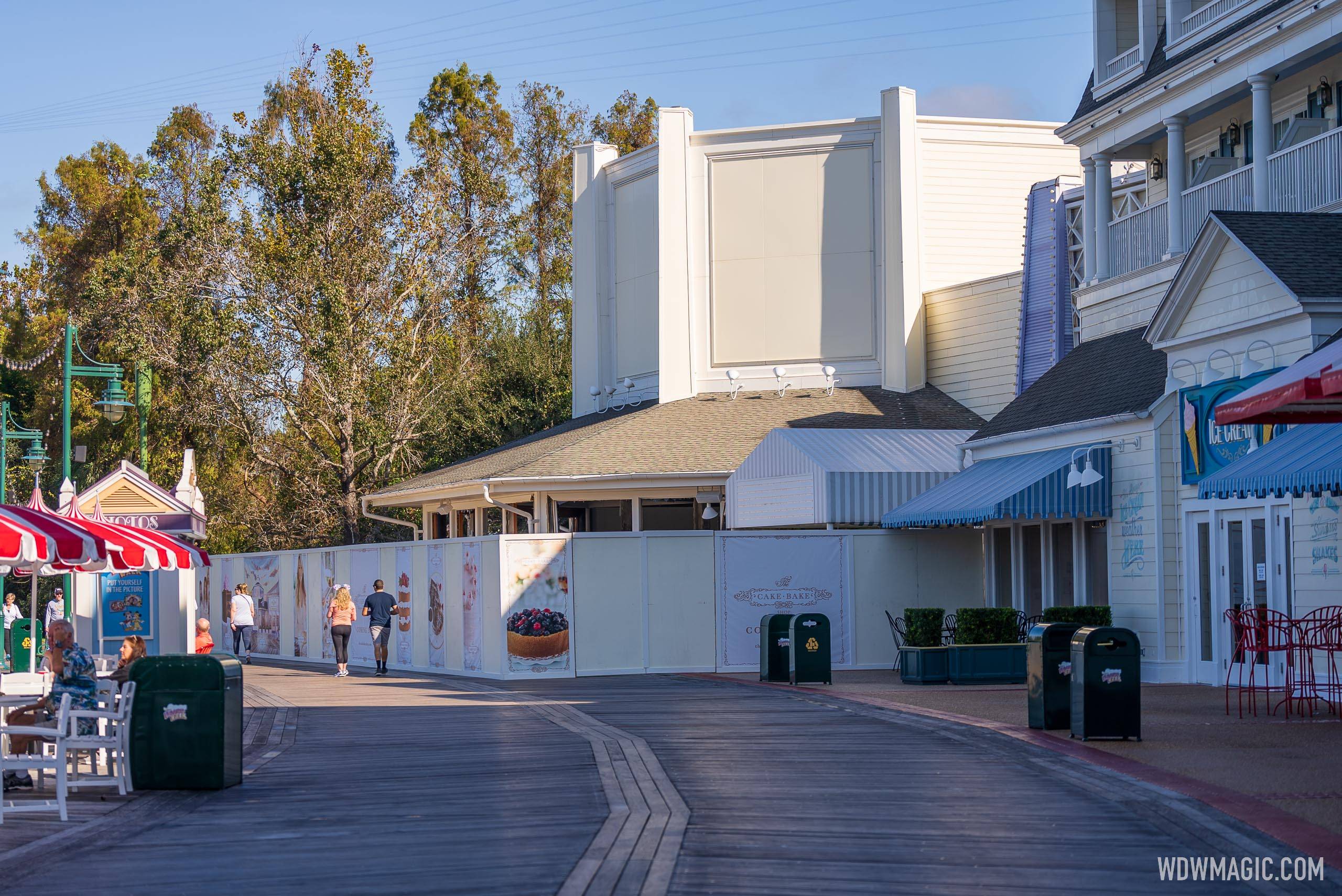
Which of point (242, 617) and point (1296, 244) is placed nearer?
point (1296, 244)

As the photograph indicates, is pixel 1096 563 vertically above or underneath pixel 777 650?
above

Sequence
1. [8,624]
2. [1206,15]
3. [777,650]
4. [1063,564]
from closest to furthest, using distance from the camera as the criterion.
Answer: [777,650]
[1206,15]
[1063,564]
[8,624]

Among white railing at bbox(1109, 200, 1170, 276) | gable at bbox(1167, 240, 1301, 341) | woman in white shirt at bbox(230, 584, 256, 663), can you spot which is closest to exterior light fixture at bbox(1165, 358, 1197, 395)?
gable at bbox(1167, 240, 1301, 341)

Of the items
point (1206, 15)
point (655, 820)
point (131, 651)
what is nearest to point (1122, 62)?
point (1206, 15)

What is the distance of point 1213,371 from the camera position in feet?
66.8

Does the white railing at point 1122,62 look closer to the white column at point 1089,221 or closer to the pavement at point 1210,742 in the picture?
the white column at point 1089,221

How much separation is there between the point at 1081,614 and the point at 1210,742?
7924 millimetres

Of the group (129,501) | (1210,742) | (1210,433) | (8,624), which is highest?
(1210,433)

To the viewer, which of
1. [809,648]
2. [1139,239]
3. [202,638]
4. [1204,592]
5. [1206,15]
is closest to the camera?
[1204,592]

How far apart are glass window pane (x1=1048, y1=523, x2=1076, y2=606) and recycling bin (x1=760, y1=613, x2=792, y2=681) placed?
4.48m

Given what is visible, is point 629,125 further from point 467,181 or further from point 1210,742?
point 1210,742

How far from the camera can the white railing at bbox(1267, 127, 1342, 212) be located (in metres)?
20.9

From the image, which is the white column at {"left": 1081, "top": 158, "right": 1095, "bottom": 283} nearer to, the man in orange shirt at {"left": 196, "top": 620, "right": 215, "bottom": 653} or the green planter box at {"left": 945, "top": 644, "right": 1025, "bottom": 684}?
the green planter box at {"left": 945, "top": 644, "right": 1025, "bottom": 684}

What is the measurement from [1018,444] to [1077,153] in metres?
12.8
